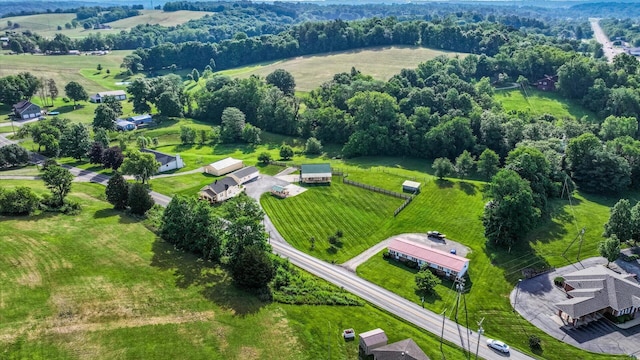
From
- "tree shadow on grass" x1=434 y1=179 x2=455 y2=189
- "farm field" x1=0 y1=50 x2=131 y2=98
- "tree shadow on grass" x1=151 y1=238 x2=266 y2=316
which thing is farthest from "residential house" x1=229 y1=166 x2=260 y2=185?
"farm field" x1=0 y1=50 x2=131 y2=98

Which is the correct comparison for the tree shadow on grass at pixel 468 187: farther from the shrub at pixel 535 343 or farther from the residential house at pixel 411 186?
the shrub at pixel 535 343

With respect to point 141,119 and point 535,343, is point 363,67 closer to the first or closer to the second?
point 141,119

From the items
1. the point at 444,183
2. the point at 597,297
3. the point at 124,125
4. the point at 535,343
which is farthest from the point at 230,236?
the point at 124,125

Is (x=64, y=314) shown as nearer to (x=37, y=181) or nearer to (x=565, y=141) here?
(x=37, y=181)

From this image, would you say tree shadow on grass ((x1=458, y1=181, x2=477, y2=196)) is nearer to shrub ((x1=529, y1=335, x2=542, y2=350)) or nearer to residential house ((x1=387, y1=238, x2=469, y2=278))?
residential house ((x1=387, y1=238, x2=469, y2=278))

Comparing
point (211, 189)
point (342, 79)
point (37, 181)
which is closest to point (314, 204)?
point (211, 189)

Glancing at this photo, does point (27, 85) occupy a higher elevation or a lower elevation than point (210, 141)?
higher

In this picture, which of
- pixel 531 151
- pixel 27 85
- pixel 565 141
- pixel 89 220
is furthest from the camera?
pixel 27 85
